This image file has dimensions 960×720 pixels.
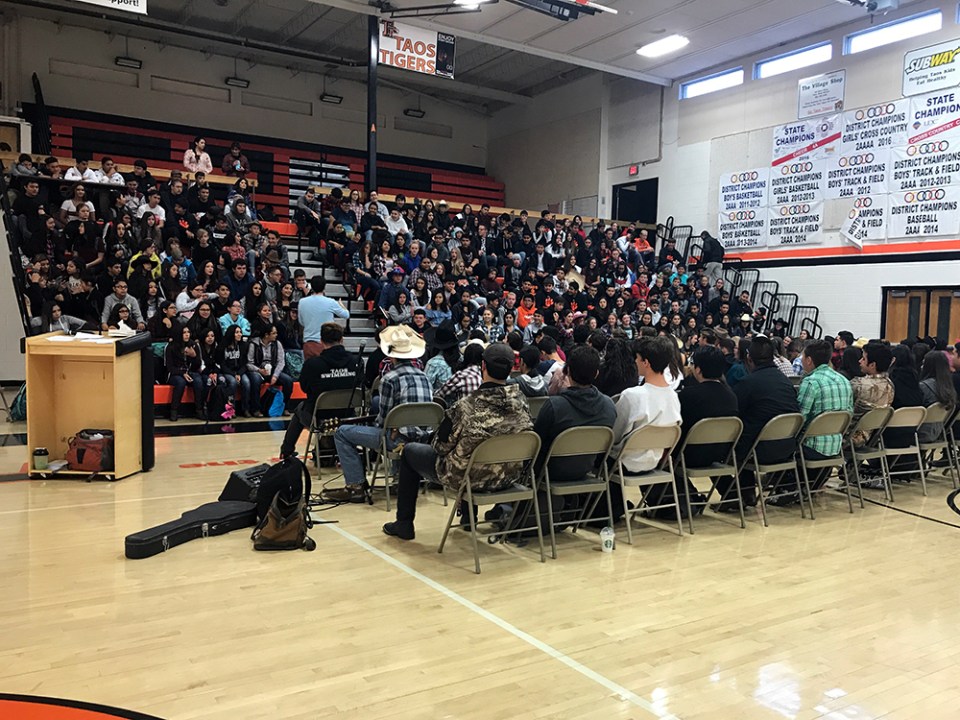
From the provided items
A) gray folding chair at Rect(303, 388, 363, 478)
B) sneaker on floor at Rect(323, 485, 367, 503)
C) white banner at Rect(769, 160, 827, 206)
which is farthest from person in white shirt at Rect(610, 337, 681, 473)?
white banner at Rect(769, 160, 827, 206)

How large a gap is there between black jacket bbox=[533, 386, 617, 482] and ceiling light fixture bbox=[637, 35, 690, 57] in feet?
39.2

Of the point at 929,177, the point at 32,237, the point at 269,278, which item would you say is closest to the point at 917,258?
the point at 929,177

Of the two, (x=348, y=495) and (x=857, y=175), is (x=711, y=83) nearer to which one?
(x=857, y=175)

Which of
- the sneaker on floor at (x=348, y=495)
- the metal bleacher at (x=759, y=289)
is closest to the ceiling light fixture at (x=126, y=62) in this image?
the metal bleacher at (x=759, y=289)

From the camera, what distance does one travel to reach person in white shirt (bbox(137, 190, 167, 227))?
10320 mm

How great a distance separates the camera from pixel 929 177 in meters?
12.1

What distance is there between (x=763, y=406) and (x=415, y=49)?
984 centimetres

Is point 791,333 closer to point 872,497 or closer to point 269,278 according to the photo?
point 872,497

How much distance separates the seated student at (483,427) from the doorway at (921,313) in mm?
10461

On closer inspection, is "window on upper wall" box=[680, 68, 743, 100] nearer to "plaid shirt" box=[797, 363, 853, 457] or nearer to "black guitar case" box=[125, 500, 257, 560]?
"plaid shirt" box=[797, 363, 853, 457]

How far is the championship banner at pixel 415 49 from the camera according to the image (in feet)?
40.2

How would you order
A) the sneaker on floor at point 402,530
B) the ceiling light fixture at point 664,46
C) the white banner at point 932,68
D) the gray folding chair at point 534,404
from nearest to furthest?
the sneaker on floor at point 402,530 < the gray folding chair at point 534,404 < the white banner at point 932,68 < the ceiling light fixture at point 664,46

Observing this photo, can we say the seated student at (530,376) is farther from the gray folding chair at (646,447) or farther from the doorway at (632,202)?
the doorway at (632,202)

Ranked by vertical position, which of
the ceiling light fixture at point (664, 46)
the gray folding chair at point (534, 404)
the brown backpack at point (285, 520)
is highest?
the ceiling light fixture at point (664, 46)
